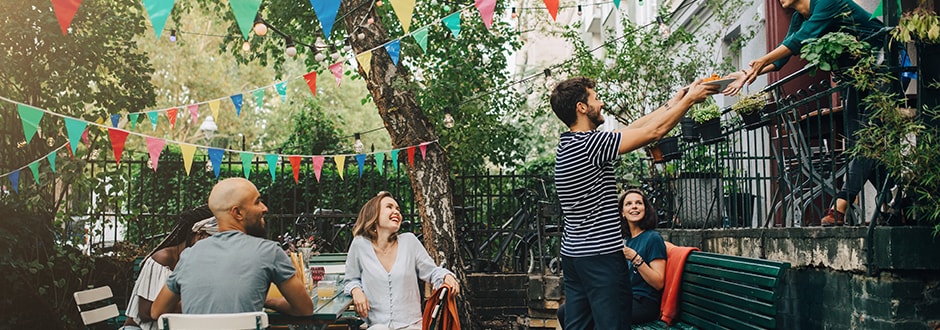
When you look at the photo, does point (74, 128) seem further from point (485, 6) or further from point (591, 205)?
point (591, 205)

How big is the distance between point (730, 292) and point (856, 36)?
1.62 m

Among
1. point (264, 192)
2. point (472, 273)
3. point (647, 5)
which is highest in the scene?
point (647, 5)

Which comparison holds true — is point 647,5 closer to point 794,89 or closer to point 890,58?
point 794,89

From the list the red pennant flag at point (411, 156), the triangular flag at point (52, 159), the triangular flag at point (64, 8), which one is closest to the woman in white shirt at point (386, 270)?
the triangular flag at point (64, 8)

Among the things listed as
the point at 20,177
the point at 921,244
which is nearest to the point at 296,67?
the point at 20,177

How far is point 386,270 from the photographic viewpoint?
5.27 m

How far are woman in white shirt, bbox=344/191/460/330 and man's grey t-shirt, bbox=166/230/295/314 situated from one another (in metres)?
0.98

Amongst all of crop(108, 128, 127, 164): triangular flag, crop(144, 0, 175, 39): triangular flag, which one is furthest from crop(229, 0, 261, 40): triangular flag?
crop(108, 128, 127, 164): triangular flag

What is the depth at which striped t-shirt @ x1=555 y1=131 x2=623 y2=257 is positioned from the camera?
385 cm

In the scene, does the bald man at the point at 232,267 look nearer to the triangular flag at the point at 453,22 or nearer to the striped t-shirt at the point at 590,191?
the striped t-shirt at the point at 590,191

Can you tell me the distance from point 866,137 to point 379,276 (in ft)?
9.32

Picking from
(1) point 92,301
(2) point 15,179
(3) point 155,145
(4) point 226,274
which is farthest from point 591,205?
(2) point 15,179

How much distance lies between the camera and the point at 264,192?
15016mm

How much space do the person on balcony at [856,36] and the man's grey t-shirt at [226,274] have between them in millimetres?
2646
